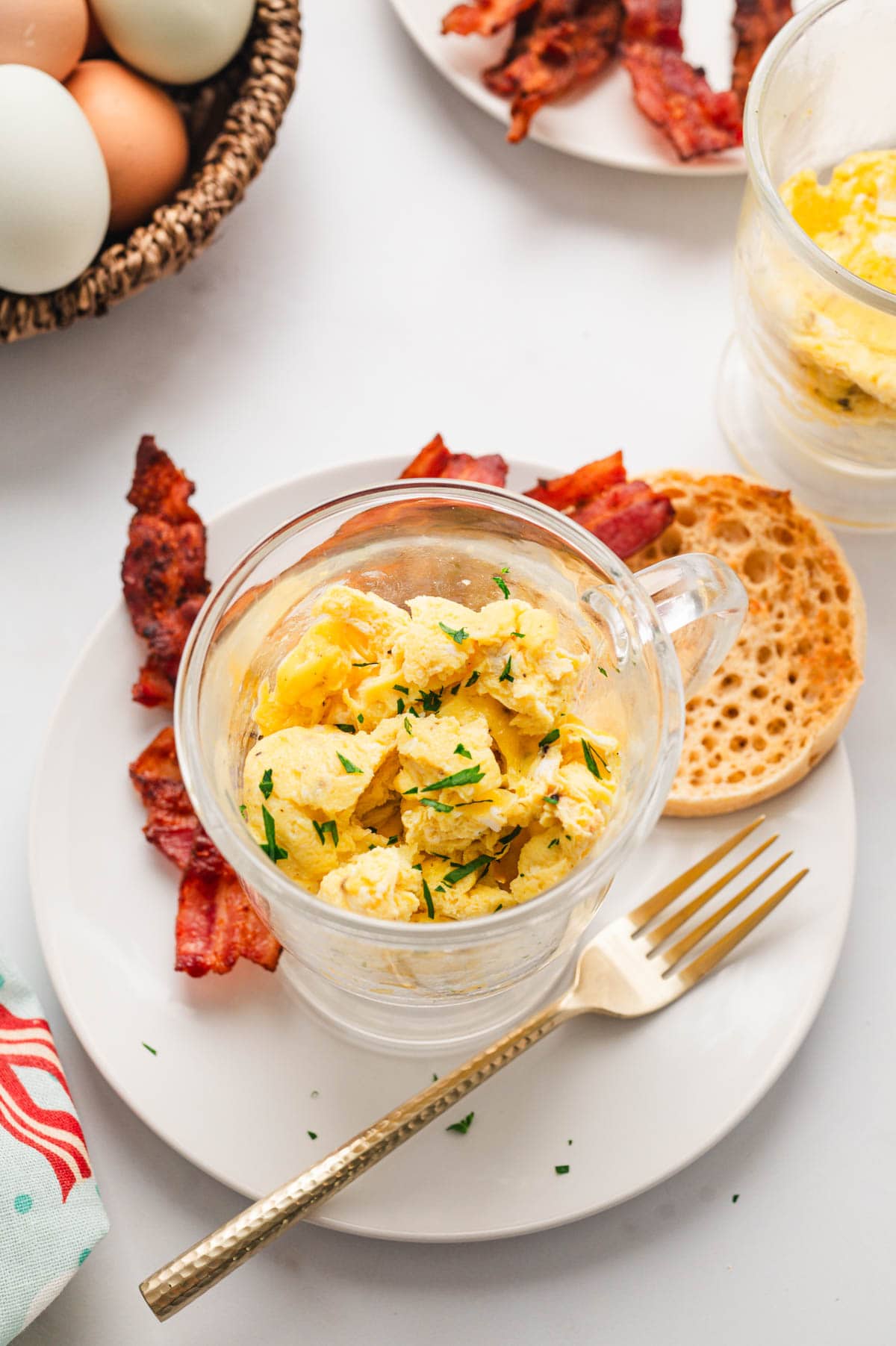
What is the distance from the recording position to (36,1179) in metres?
1.66

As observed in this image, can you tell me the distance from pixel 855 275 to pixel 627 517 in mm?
505

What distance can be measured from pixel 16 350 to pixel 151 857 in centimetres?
105

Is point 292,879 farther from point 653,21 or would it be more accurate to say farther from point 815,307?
point 653,21

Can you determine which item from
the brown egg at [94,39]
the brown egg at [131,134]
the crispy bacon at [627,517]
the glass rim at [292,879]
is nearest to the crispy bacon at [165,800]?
the glass rim at [292,879]

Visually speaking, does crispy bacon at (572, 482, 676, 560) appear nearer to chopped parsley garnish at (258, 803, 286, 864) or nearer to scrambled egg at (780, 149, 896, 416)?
scrambled egg at (780, 149, 896, 416)

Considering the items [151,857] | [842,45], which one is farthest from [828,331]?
[151,857]

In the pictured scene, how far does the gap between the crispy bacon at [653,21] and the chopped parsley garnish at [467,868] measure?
1.72 m

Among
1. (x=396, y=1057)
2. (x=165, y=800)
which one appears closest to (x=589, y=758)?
(x=396, y=1057)

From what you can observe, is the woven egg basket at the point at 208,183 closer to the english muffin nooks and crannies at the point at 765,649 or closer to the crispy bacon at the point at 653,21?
the crispy bacon at the point at 653,21

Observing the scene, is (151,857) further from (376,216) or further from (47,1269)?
(376,216)

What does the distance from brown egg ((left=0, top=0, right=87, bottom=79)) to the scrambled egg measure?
1.23 meters

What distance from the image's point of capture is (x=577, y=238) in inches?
94.0

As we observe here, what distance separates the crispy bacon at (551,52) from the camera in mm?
2281

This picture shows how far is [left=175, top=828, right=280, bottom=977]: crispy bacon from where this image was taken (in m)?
1.74
